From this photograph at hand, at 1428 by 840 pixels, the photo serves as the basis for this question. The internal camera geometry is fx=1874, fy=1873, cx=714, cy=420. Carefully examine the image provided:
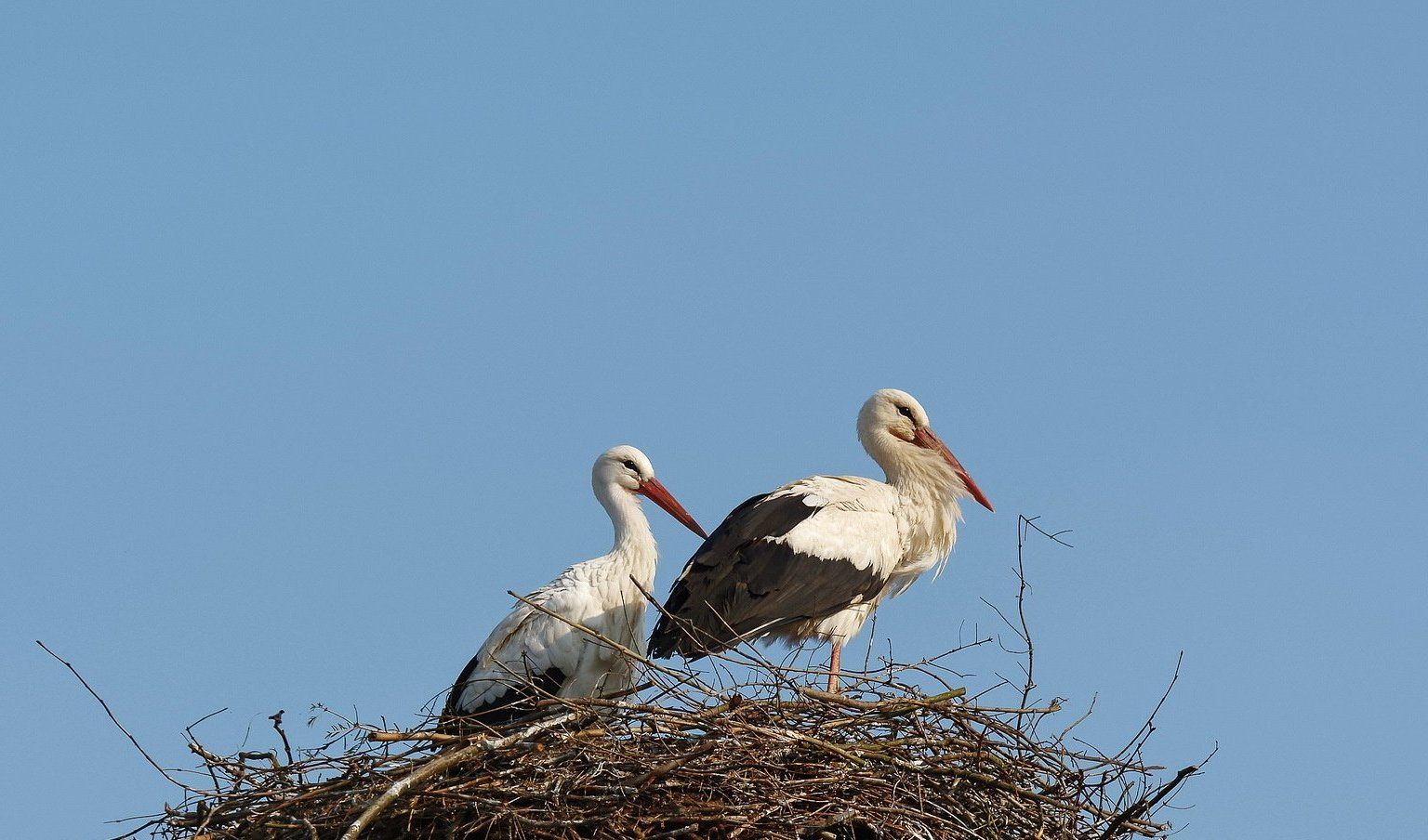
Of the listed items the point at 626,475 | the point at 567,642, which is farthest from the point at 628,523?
the point at 567,642

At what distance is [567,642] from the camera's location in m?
7.29

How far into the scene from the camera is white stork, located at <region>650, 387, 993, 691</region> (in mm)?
7312

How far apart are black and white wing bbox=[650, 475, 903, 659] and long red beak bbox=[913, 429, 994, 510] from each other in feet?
2.01

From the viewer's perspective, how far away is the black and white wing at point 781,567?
728 centimetres

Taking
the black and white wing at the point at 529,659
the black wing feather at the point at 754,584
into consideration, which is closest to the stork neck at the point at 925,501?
the black wing feather at the point at 754,584

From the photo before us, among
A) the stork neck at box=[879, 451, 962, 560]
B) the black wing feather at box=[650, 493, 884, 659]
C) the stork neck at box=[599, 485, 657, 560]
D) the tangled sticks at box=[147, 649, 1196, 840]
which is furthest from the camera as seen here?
the stork neck at box=[879, 451, 962, 560]

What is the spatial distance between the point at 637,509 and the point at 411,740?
2494 millimetres

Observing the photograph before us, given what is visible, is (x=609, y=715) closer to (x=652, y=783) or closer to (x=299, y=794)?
(x=652, y=783)

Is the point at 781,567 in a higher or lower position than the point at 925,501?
lower

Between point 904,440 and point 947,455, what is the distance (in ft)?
0.71

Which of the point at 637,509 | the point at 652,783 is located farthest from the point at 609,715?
the point at 637,509

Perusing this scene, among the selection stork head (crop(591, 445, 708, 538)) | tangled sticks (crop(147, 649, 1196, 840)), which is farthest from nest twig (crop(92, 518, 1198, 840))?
stork head (crop(591, 445, 708, 538))

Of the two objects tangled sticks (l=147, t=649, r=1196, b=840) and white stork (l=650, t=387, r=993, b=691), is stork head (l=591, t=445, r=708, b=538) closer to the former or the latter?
white stork (l=650, t=387, r=993, b=691)

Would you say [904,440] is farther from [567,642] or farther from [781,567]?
[567,642]
